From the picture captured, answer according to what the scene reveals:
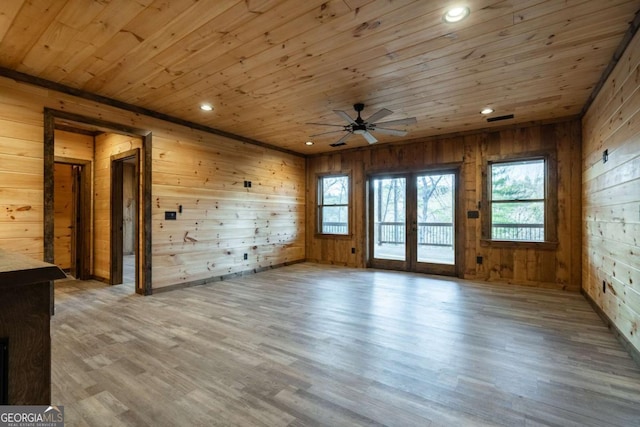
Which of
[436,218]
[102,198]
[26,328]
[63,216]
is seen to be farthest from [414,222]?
[63,216]

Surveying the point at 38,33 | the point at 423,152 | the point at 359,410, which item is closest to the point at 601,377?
the point at 359,410

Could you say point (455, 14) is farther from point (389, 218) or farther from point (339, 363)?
point (389, 218)

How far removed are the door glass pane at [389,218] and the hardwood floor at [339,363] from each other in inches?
92.8

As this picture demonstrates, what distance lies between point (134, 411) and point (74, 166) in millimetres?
5492

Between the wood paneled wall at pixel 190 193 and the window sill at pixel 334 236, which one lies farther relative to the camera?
the window sill at pixel 334 236

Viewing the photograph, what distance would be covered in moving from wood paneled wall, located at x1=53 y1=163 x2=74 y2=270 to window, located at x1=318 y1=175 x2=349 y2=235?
502cm

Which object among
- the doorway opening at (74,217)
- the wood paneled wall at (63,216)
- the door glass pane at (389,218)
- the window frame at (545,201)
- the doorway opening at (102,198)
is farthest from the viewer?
the door glass pane at (389,218)

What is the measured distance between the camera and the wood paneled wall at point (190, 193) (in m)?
3.30

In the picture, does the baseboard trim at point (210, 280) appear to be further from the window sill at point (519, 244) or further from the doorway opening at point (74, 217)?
the window sill at point (519, 244)

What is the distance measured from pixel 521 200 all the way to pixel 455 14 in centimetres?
387

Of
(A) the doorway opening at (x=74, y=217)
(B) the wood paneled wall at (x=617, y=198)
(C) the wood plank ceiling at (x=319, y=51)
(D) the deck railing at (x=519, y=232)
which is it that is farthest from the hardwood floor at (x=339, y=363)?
(C) the wood plank ceiling at (x=319, y=51)

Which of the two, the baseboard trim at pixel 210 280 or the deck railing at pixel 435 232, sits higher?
the deck railing at pixel 435 232

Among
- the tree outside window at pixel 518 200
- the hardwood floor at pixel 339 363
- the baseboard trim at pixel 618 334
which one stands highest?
the tree outside window at pixel 518 200

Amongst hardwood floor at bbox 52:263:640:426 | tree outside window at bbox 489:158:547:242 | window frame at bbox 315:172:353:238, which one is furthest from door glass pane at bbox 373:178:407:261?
hardwood floor at bbox 52:263:640:426
